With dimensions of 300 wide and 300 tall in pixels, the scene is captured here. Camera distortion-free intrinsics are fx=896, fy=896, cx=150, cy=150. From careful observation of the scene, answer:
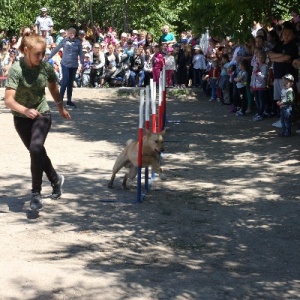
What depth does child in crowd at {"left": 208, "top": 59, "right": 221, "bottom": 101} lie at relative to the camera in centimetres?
2198

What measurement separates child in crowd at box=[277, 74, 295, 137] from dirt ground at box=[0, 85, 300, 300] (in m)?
0.28

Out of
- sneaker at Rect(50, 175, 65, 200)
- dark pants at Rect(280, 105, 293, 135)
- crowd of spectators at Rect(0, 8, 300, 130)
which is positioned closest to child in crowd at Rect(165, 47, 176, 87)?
crowd of spectators at Rect(0, 8, 300, 130)

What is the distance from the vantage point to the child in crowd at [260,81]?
17969 millimetres

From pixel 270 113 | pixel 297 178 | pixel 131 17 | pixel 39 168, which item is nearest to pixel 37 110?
pixel 39 168

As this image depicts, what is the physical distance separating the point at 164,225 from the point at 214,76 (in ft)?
43.6

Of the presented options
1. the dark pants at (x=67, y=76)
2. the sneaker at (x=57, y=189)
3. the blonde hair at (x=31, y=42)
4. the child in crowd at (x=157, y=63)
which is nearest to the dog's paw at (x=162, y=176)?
the sneaker at (x=57, y=189)

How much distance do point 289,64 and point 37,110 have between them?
27.0 ft

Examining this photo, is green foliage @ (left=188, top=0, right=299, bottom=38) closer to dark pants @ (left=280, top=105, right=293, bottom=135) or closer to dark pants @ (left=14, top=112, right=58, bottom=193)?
dark pants @ (left=280, top=105, right=293, bottom=135)

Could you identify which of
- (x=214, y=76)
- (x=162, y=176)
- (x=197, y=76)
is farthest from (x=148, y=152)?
(x=197, y=76)

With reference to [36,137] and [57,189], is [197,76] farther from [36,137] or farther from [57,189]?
[36,137]

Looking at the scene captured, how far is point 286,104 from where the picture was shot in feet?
51.0

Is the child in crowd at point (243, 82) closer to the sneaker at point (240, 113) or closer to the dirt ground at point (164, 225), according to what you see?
the sneaker at point (240, 113)

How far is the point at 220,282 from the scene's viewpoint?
22.9 feet

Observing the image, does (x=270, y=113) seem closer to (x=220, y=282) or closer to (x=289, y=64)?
(x=289, y=64)
